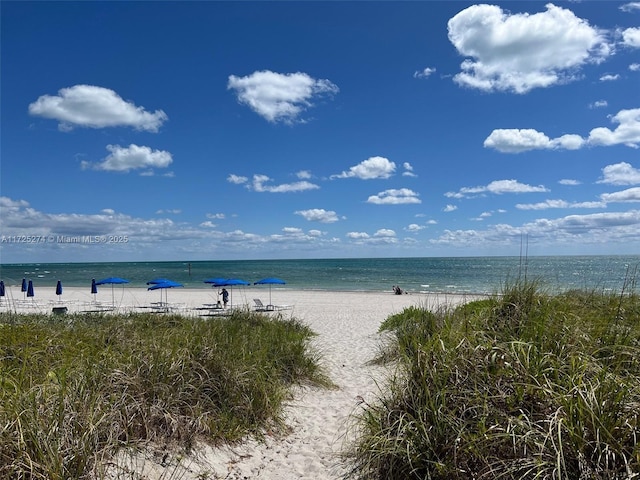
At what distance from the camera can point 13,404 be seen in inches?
125

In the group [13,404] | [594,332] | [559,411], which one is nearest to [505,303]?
[594,332]

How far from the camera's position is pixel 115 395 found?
3.69 metres

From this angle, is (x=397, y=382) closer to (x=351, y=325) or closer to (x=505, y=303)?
(x=505, y=303)

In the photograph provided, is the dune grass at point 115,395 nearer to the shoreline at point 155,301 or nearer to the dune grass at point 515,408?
the dune grass at point 515,408

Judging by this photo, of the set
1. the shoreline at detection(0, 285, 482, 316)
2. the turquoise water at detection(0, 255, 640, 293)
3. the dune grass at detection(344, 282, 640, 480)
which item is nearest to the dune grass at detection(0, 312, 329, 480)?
the dune grass at detection(344, 282, 640, 480)

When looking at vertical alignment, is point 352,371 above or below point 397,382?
below

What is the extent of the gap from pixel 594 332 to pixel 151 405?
14.3 feet

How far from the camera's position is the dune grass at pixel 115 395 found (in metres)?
2.96

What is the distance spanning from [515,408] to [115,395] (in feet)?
10.7

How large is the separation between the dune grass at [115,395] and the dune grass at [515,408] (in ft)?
4.77

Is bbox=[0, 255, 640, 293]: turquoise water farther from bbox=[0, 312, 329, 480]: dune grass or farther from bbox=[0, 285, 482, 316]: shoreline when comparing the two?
bbox=[0, 312, 329, 480]: dune grass

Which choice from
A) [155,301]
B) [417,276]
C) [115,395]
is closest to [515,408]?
[115,395]

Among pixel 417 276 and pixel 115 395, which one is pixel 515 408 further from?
pixel 417 276

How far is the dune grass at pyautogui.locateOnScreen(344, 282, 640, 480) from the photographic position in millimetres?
2658
